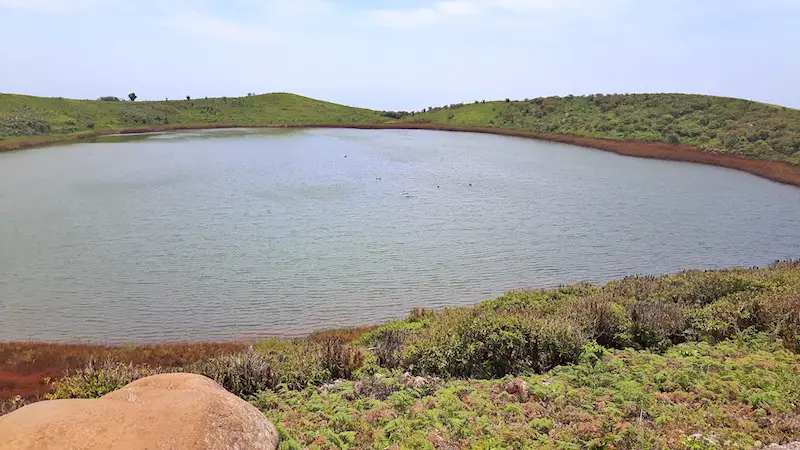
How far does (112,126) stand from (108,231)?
223 ft

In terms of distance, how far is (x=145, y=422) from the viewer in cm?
600

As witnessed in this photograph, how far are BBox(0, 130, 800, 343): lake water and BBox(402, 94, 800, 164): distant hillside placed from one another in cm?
828

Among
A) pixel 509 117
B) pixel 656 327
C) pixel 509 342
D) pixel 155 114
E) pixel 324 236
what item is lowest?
pixel 324 236

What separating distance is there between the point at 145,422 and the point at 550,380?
6.36 metres

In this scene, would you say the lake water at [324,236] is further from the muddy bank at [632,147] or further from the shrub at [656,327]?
the shrub at [656,327]

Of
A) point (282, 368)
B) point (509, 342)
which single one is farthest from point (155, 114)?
point (509, 342)

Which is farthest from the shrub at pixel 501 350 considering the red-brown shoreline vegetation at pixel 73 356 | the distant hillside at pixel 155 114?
the distant hillside at pixel 155 114

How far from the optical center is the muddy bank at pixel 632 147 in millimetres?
46062

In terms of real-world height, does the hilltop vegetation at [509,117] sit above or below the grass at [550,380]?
above

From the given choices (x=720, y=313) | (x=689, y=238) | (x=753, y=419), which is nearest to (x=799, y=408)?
(x=753, y=419)

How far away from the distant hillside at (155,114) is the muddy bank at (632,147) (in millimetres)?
2397

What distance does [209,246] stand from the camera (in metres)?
24.2

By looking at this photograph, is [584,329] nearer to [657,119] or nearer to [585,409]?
[585,409]

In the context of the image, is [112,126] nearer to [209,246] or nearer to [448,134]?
[448,134]
